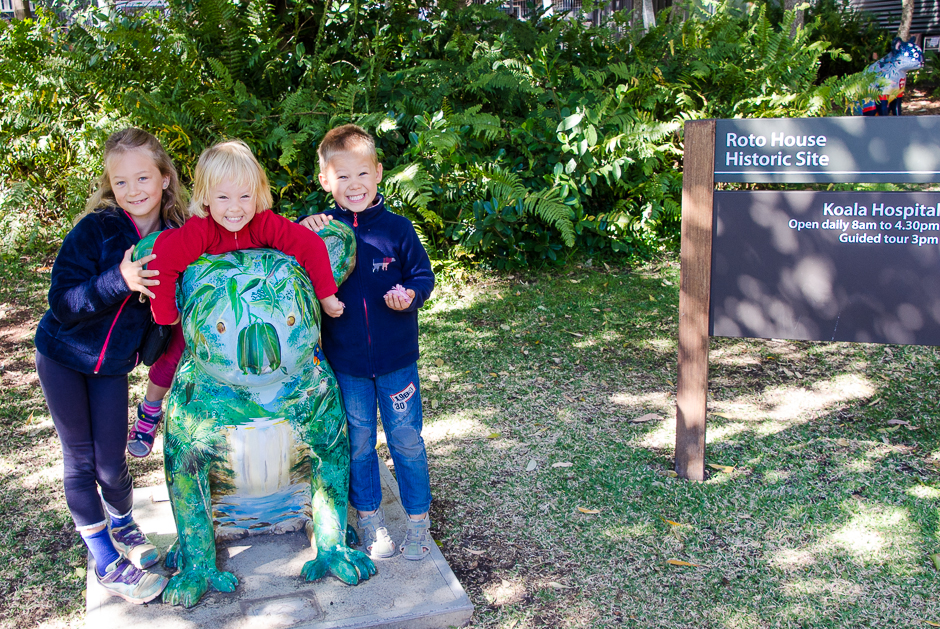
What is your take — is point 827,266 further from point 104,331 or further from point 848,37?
point 848,37

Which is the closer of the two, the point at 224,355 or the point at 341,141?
the point at 224,355

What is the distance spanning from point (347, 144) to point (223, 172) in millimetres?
485

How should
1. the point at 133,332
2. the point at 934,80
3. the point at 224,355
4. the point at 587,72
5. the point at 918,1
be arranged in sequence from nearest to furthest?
the point at 224,355, the point at 133,332, the point at 587,72, the point at 934,80, the point at 918,1

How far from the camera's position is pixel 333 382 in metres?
2.92

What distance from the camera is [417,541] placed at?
3.14 m

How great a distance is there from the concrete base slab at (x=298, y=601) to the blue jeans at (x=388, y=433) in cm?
26

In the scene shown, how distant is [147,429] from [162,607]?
801mm

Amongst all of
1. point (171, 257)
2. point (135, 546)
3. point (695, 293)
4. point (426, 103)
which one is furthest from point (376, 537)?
point (426, 103)

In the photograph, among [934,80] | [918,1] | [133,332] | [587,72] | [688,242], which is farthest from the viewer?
[918,1]

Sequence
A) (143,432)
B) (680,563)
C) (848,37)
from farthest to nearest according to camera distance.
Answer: (848,37) → (143,432) → (680,563)

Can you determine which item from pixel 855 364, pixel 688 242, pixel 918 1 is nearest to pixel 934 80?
pixel 918 1

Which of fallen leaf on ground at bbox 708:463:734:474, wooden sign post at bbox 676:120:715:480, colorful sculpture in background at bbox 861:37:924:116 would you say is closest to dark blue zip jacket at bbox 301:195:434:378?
wooden sign post at bbox 676:120:715:480

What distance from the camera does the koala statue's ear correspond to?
2.87 metres

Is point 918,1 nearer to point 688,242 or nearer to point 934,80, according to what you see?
point 934,80
